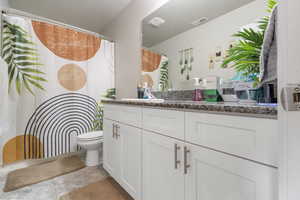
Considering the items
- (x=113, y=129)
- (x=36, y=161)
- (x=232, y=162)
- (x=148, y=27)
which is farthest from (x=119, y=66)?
(x=232, y=162)

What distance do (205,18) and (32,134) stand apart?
2345 millimetres

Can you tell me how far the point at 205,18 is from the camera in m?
1.34

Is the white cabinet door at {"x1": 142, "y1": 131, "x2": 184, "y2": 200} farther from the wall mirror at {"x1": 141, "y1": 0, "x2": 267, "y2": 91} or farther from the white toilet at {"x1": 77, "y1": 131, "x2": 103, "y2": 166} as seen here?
the white toilet at {"x1": 77, "y1": 131, "x2": 103, "y2": 166}

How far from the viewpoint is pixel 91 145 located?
1886 mm

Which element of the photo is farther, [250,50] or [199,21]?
[199,21]

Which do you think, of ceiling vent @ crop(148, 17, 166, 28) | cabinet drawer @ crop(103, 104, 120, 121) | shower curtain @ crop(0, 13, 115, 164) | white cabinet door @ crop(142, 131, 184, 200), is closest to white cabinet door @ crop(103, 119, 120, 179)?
cabinet drawer @ crop(103, 104, 120, 121)

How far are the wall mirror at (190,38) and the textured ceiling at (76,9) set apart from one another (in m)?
0.76

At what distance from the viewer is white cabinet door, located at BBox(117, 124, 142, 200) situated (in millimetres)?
1146

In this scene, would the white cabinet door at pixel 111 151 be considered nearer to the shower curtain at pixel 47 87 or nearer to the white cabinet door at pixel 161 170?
the white cabinet door at pixel 161 170

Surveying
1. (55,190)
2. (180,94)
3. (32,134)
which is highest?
(180,94)

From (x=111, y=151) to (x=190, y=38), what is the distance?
4.60 ft

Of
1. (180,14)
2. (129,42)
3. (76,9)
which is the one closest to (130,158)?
(180,14)

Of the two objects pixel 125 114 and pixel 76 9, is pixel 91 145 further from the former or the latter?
pixel 76 9

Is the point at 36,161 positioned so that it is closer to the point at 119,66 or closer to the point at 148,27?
the point at 119,66
